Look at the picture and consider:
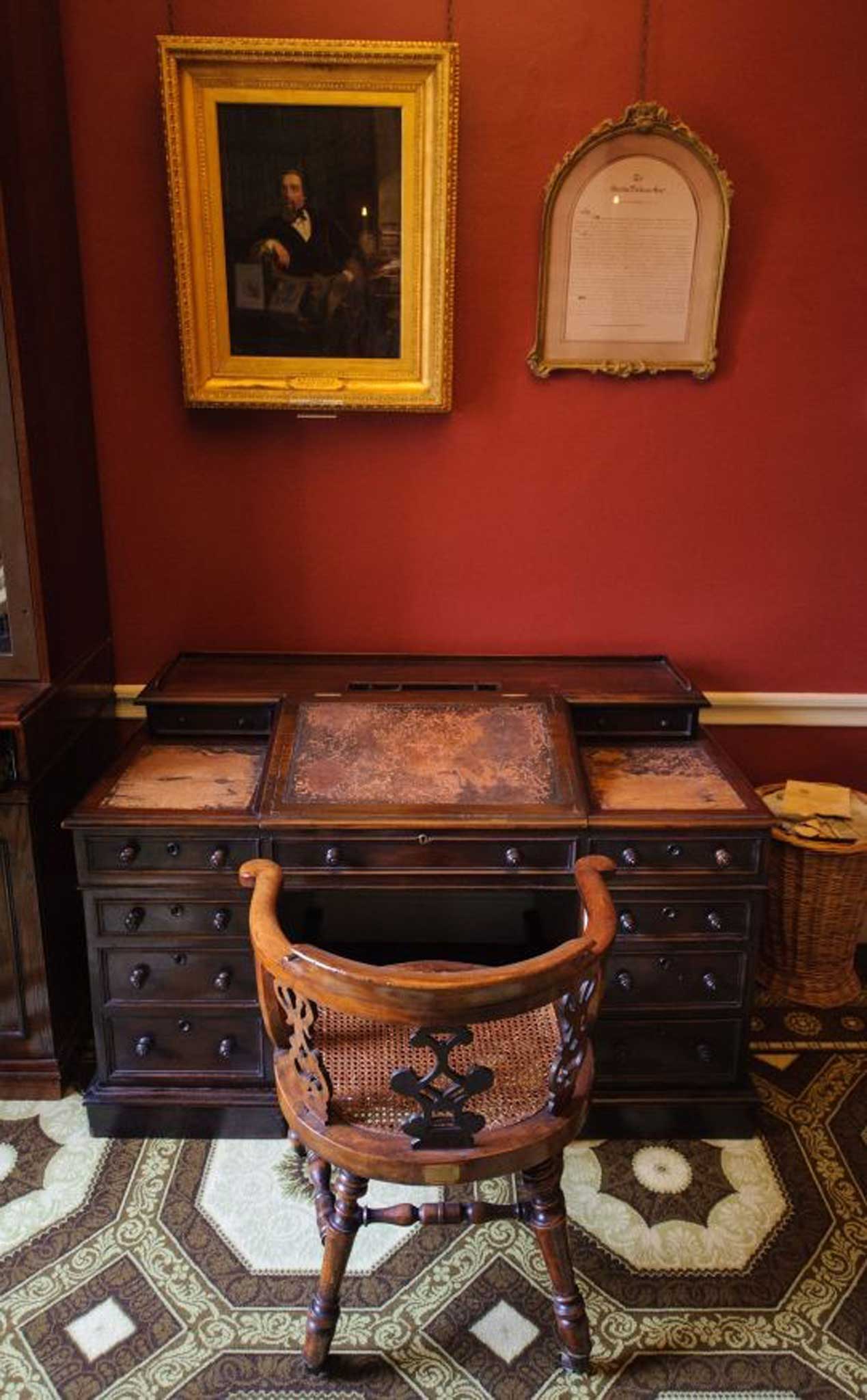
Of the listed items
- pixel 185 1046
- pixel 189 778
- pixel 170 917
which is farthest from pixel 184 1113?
pixel 189 778

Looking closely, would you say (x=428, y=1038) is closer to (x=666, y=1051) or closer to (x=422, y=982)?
(x=422, y=982)

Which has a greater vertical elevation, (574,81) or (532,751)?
(574,81)

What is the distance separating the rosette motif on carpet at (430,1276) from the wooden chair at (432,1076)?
0.12 meters

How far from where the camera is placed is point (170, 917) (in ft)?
7.02

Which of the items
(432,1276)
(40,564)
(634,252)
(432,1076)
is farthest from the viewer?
(634,252)

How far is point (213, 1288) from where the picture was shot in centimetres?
188

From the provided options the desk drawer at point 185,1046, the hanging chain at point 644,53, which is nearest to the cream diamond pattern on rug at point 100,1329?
the desk drawer at point 185,1046

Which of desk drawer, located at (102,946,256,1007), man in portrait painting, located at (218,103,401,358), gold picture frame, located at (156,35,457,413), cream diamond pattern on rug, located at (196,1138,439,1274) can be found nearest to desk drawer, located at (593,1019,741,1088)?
cream diamond pattern on rug, located at (196,1138,439,1274)

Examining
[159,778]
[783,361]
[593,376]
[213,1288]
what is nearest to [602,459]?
[593,376]

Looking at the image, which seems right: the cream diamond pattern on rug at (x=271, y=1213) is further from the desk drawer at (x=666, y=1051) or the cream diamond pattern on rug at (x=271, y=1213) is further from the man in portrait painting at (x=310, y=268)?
the man in portrait painting at (x=310, y=268)

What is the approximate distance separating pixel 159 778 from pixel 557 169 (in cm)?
172

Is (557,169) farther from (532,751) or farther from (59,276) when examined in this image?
(532,751)

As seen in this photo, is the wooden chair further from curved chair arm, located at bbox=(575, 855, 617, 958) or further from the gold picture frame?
the gold picture frame

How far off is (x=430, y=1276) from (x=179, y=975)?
80cm
